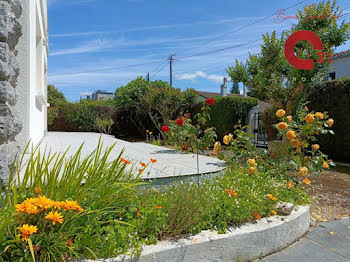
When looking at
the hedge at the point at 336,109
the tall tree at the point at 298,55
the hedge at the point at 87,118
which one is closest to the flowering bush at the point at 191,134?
the tall tree at the point at 298,55

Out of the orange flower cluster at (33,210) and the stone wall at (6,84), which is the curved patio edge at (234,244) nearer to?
the orange flower cluster at (33,210)

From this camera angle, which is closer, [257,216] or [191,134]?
[257,216]

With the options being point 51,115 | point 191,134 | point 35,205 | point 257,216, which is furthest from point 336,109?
Answer: point 51,115

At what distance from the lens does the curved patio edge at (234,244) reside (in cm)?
189

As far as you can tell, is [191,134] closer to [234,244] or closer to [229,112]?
[234,244]

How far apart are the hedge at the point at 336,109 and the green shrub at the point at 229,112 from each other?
15.2 ft

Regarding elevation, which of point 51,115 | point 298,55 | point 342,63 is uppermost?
point 342,63

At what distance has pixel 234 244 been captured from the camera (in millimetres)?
2176

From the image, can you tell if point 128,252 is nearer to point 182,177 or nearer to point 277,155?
point 182,177

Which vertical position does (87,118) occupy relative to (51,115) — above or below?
below

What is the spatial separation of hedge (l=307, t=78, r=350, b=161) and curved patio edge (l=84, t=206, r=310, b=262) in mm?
6321

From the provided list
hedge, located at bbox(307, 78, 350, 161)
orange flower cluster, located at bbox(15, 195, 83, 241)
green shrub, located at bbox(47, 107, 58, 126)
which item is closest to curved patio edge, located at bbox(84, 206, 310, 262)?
orange flower cluster, located at bbox(15, 195, 83, 241)

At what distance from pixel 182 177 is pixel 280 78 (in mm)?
5718

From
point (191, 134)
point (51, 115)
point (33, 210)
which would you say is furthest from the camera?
point (51, 115)
